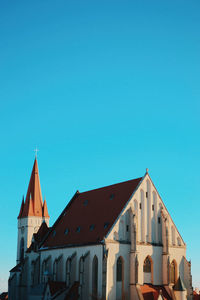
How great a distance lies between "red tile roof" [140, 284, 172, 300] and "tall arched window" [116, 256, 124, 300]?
8.19 ft

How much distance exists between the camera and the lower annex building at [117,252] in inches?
1949

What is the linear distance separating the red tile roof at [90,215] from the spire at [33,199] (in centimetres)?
1232

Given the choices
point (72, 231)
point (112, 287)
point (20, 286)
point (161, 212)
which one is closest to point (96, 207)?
point (72, 231)

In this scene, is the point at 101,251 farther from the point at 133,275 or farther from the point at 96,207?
the point at 96,207

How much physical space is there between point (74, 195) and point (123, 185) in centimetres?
1453

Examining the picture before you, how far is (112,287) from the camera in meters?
48.5

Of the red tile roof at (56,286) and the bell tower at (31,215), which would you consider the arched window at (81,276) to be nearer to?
the red tile roof at (56,286)

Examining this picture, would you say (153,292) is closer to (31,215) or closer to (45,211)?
(31,215)

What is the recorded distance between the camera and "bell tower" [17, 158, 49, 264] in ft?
253

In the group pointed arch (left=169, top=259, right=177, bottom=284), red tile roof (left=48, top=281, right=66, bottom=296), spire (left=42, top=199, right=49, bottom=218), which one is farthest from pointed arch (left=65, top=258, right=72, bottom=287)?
spire (left=42, top=199, right=49, bottom=218)

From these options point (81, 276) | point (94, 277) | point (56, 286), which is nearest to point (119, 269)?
point (94, 277)

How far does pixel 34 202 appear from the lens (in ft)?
261

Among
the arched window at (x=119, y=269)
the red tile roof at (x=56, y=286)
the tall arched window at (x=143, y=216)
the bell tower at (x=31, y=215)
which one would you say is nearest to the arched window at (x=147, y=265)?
the tall arched window at (x=143, y=216)

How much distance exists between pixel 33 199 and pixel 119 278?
3424cm
